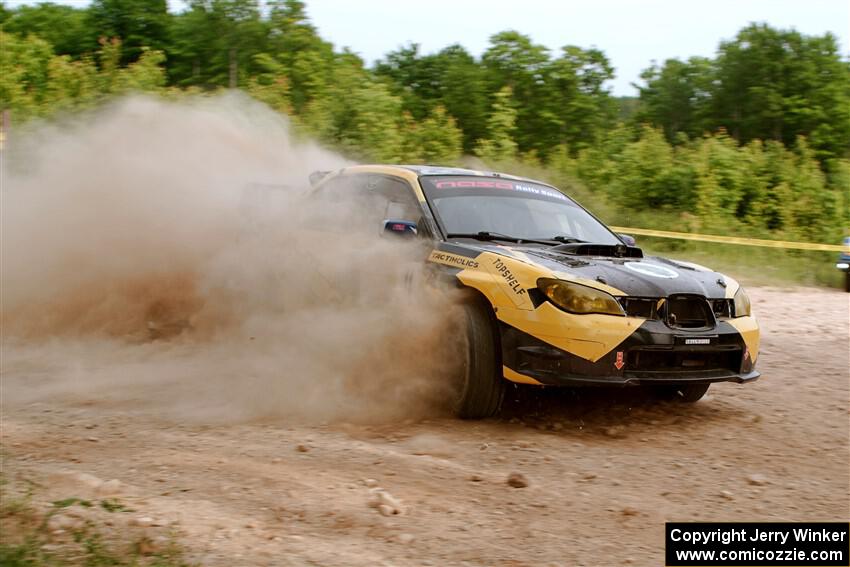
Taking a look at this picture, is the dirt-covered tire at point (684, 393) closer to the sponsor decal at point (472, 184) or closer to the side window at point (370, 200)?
the sponsor decal at point (472, 184)

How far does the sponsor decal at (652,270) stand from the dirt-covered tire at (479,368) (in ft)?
3.18

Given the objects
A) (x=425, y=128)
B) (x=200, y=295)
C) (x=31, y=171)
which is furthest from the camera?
(x=425, y=128)

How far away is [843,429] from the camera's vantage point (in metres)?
5.65

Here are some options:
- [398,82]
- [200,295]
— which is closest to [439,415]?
[200,295]

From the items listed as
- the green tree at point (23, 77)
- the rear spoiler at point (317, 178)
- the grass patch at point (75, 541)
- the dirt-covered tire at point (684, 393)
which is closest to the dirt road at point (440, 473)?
the grass patch at point (75, 541)

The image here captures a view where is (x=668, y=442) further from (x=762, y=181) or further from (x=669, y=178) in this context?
(x=762, y=181)

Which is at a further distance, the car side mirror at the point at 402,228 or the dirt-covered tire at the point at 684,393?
the dirt-covered tire at the point at 684,393

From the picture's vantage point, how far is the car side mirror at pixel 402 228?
589cm

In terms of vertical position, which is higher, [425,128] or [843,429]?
[425,128]

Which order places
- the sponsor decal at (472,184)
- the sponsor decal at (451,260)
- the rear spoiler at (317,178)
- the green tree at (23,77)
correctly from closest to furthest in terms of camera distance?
the sponsor decal at (451,260), the sponsor decal at (472,184), the rear spoiler at (317,178), the green tree at (23,77)

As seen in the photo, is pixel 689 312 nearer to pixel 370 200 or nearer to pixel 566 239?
pixel 566 239

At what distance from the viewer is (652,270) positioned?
5586 mm

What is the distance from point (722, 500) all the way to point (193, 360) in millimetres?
4621

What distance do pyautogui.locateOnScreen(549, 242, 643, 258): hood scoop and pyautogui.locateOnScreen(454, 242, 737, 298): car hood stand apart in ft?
0.22
